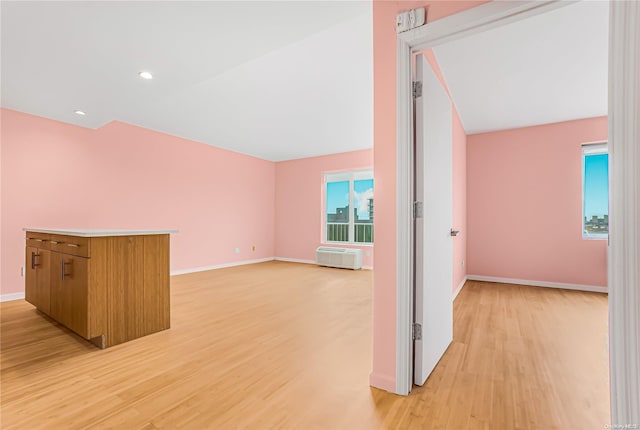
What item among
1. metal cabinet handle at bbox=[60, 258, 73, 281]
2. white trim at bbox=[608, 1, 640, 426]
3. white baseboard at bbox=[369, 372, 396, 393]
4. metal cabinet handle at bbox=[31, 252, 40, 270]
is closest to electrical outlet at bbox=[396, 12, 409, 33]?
white trim at bbox=[608, 1, 640, 426]

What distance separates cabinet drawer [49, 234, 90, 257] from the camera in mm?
2166

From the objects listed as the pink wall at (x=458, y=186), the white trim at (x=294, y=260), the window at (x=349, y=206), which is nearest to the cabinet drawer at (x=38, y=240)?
the pink wall at (x=458, y=186)

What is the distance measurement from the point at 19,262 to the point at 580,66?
7038 millimetres

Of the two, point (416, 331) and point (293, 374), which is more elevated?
point (416, 331)

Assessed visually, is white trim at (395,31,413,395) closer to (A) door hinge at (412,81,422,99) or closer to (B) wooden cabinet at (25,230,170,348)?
(A) door hinge at (412,81,422,99)

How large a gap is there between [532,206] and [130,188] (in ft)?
22.1

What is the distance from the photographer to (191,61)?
8.25 feet

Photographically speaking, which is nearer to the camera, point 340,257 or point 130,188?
point 130,188

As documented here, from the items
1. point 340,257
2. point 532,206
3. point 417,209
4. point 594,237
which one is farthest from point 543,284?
point 417,209

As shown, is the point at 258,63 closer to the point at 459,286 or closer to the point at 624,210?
the point at 624,210

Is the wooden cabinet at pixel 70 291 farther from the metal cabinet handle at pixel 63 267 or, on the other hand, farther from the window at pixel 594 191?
the window at pixel 594 191

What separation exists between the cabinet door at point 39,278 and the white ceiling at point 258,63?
1.78 metres

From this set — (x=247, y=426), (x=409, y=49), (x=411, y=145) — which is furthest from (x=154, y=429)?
(x=409, y=49)

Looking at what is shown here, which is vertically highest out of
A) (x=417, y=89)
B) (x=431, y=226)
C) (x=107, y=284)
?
(x=417, y=89)
